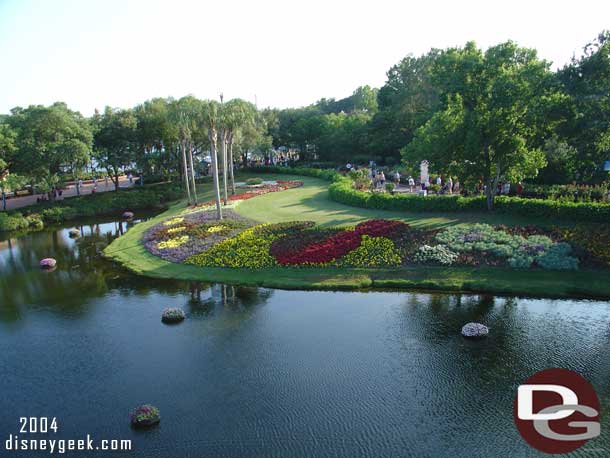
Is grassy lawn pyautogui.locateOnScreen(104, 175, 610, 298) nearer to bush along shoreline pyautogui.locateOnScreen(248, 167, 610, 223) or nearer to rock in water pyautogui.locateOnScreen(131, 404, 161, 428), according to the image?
bush along shoreline pyautogui.locateOnScreen(248, 167, 610, 223)

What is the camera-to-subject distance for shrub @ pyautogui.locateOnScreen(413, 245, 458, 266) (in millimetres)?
25000

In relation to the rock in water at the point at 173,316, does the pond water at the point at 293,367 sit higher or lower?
lower

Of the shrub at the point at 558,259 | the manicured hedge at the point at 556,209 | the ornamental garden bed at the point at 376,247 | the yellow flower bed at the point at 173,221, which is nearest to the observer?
the shrub at the point at 558,259

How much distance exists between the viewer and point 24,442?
1332 cm

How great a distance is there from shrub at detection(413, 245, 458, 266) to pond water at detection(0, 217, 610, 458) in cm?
312

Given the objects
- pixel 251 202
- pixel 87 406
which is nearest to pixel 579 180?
pixel 251 202

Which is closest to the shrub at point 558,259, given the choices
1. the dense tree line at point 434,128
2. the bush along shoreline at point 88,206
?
the dense tree line at point 434,128

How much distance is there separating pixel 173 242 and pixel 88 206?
23.4 metres

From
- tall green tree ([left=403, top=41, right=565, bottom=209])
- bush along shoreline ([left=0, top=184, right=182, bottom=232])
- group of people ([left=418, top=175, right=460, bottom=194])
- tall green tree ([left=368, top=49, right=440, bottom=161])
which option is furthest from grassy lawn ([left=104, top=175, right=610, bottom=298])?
tall green tree ([left=368, top=49, right=440, bottom=161])

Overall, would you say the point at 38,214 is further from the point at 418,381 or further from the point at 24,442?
the point at 418,381

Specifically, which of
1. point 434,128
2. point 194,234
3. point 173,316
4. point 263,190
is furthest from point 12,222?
point 434,128

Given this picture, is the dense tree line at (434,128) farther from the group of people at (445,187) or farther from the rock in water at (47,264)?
the rock in water at (47,264)

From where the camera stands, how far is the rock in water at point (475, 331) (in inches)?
694

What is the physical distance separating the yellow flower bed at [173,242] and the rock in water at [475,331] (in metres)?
20.8
